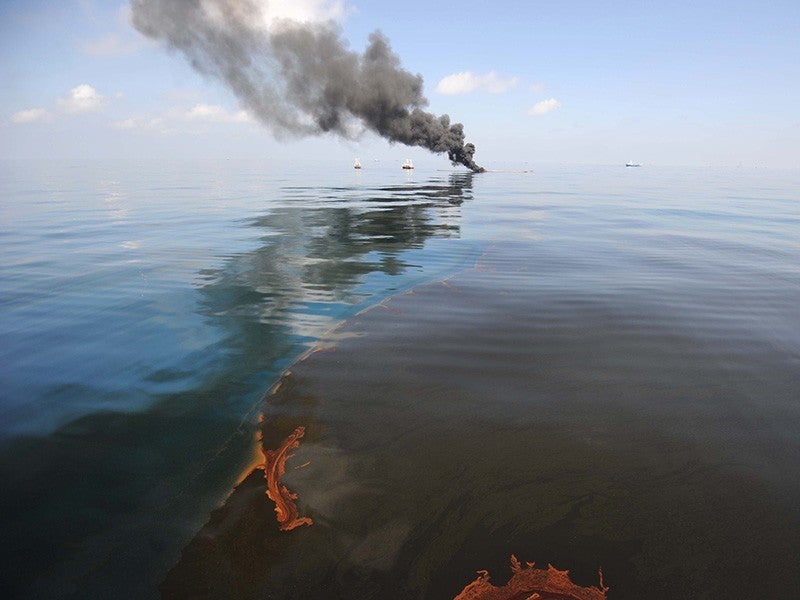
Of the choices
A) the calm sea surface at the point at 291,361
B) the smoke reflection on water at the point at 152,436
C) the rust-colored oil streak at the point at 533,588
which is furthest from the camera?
the calm sea surface at the point at 291,361

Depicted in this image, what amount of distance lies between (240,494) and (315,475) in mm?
850

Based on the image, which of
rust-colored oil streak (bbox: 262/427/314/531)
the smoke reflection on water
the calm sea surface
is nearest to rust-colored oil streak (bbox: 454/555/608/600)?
the calm sea surface

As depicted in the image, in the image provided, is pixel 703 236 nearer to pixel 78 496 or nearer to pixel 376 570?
pixel 376 570

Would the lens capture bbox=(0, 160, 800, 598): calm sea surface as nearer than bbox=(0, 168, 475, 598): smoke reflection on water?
No

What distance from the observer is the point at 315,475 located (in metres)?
5.18

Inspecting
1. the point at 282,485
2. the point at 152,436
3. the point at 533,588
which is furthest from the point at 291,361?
the point at 533,588

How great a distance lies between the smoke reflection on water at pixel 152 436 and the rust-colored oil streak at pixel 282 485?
40cm

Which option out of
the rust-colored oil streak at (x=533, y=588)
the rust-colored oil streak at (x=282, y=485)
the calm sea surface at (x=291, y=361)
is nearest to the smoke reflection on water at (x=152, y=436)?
the calm sea surface at (x=291, y=361)

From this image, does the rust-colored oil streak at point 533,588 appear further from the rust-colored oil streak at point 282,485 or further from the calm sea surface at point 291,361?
the rust-colored oil streak at point 282,485

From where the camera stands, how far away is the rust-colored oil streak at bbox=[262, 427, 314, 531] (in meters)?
4.54

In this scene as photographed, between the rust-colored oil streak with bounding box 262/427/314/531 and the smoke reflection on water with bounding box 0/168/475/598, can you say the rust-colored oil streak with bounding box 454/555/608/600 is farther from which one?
the smoke reflection on water with bounding box 0/168/475/598

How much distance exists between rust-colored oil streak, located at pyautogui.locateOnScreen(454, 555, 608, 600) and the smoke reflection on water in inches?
113

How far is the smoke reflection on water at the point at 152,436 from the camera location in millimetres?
4219

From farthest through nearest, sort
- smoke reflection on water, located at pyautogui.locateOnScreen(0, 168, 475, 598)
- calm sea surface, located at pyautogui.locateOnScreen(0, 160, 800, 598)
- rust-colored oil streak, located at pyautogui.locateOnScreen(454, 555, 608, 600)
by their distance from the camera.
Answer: calm sea surface, located at pyautogui.locateOnScreen(0, 160, 800, 598) < smoke reflection on water, located at pyautogui.locateOnScreen(0, 168, 475, 598) < rust-colored oil streak, located at pyautogui.locateOnScreen(454, 555, 608, 600)
